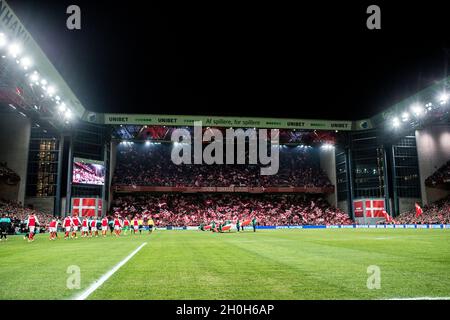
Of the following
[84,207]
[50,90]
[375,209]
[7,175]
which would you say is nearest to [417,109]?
[375,209]

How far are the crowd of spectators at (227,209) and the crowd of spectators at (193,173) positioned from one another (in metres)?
2.82

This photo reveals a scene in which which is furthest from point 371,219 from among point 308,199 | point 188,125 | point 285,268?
point 285,268

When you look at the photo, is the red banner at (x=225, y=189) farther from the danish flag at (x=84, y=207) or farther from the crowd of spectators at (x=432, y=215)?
the crowd of spectators at (x=432, y=215)

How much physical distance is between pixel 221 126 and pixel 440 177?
1353 inches

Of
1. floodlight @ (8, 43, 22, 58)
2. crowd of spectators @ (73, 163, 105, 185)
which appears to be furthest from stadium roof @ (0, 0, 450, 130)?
crowd of spectators @ (73, 163, 105, 185)

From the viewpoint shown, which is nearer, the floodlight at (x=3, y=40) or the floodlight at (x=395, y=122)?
the floodlight at (x=3, y=40)

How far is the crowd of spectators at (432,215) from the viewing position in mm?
46784

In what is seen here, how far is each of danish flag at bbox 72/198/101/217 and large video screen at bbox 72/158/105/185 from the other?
8.66 ft

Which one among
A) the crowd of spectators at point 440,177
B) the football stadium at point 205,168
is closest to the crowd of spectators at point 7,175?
the football stadium at point 205,168

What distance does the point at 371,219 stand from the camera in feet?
190

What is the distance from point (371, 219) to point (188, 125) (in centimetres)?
3336

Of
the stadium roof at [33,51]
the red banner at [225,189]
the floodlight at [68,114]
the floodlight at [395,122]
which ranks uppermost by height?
the stadium roof at [33,51]

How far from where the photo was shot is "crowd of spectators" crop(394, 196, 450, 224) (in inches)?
1842
